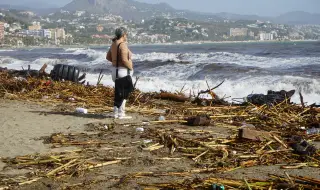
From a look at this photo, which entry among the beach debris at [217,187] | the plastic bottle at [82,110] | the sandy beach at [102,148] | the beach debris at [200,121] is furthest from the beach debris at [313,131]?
the plastic bottle at [82,110]

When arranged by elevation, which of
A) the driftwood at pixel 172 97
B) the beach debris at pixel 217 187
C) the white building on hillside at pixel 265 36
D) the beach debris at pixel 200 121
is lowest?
the driftwood at pixel 172 97

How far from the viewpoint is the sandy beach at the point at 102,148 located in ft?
15.6

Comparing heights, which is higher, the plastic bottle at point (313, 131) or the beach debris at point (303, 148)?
the beach debris at point (303, 148)

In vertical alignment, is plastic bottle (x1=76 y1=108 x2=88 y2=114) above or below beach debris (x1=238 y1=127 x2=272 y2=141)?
below

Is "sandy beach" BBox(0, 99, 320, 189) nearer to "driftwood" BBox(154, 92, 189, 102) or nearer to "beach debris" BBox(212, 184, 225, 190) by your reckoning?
"beach debris" BBox(212, 184, 225, 190)

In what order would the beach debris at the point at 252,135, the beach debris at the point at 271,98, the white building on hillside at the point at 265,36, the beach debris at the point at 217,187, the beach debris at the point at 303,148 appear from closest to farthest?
1. the beach debris at the point at 217,187
2. the beach debris at the point at 303,148
3. the beach debris at the point at 252,135
4. the beach debris at the point at 271,98
5. the white building on hillside at the point at 265,36

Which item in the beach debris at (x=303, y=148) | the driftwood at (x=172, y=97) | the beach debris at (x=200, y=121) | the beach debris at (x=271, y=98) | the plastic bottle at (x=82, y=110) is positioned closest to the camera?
the beach debris at (x=303, y=148)

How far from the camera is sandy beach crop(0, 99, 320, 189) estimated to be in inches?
187

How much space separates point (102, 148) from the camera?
6.13 m

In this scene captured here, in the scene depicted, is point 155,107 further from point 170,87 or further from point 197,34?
point 197,34

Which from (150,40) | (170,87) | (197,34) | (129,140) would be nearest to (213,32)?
(197,34)

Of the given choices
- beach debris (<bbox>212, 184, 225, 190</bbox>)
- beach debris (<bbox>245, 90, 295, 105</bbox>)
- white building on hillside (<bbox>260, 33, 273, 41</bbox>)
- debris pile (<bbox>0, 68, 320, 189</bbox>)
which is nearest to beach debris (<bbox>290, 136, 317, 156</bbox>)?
debris pile (<bbox>0, 68, 320, 189</bbox>)

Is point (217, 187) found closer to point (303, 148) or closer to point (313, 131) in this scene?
point (303, 148)

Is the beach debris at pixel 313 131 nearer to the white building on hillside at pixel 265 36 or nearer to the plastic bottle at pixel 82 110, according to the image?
the plastic bottle at pixel 82 110
